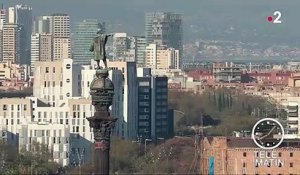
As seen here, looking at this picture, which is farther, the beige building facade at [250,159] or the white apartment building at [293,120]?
the white apartment building at [293,120]

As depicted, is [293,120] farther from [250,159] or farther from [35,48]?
[35,48]

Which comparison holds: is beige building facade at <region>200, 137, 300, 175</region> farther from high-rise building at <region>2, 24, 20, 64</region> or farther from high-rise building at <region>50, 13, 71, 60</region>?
high-rise building at <region>2, 24, 20, 64</region>

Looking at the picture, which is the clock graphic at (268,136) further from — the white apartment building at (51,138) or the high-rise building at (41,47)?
the high-rise building at (41,47)

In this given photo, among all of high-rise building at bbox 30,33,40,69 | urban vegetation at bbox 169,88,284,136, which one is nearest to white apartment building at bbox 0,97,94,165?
urban vegetation at bbox 169,88,284,136

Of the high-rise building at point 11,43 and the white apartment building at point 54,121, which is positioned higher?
the high-rise building at point 11,43

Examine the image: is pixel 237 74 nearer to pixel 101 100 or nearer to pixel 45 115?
pixel 45 115

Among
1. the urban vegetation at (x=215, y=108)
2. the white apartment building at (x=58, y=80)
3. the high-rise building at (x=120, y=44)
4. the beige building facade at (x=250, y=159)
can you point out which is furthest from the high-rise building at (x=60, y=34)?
the beige building facade at (x=250, y=159)
